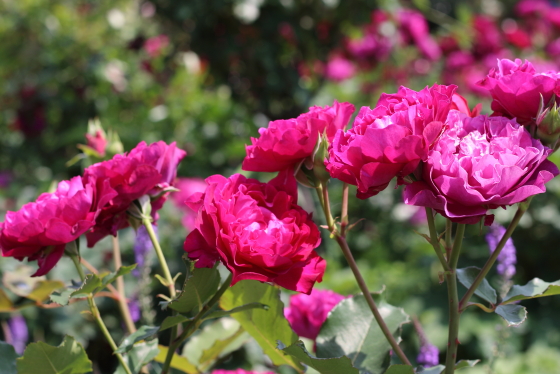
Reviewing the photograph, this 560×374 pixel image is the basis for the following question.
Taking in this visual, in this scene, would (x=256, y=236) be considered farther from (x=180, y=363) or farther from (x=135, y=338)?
(x=180, y=363)

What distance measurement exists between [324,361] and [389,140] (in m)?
0.21

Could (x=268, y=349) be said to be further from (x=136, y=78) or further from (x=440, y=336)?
(x=136, y=78)

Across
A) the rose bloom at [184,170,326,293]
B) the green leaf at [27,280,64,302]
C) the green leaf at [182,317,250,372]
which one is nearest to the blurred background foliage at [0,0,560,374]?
the green leaf at [182,317,250,372]

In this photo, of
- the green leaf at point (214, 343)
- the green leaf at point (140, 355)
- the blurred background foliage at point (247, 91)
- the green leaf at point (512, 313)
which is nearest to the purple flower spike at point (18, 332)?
the blurred background foliage at point (247, 91)

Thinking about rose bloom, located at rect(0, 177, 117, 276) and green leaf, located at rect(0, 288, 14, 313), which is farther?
green leaf, located at rect(0, 288, 14, 313)

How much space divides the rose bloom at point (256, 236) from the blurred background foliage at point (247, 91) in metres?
0.91

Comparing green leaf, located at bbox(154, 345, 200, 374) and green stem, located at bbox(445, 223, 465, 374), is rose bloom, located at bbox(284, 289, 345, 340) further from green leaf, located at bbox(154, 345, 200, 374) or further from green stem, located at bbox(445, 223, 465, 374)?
green stem, located at bbox(445, 223, 465, 374)

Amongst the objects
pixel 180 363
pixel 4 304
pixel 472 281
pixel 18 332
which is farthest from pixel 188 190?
pixel 472 281

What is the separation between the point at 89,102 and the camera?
8.13 feet

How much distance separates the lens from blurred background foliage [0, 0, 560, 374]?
170cm

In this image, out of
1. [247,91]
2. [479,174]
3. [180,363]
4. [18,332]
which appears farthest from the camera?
[247,91]

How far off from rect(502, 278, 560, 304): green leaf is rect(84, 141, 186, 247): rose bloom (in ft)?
1.31

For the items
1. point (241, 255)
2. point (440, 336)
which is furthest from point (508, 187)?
point (440, 336)

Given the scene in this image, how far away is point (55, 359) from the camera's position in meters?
0.55
